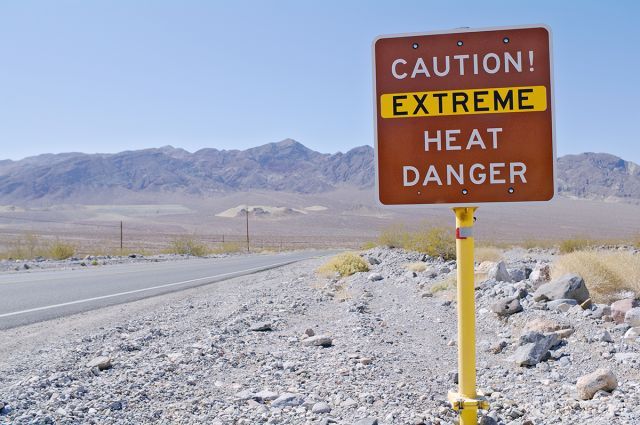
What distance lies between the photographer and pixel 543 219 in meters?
98.5

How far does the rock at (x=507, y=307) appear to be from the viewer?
26.3 ft

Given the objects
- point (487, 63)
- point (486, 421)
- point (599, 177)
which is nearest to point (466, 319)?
point (487, 63)

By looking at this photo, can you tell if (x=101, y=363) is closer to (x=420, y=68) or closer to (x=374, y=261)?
(x=420, y=68)

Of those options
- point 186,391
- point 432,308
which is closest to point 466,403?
point 186,391

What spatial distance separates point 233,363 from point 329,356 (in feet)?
3.06

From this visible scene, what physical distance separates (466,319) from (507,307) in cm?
563

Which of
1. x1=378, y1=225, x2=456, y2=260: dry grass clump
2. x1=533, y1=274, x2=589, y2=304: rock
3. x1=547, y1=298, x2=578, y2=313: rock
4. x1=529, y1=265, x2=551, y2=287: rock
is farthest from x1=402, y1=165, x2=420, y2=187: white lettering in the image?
x1=378, y1=225, x2=456, y2=260: dry grass clump

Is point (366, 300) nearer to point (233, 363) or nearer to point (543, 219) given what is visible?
point (233, 363)

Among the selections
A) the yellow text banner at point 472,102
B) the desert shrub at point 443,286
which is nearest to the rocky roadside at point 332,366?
the desert shrub at point 443,286

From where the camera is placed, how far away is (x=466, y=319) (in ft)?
9.25

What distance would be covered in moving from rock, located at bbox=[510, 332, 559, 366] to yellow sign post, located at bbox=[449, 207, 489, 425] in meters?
3.27

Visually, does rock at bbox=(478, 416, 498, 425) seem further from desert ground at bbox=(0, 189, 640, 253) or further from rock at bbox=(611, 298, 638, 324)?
desert ground at bbox=(0, 189, 640, 253)

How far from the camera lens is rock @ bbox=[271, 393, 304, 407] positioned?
4.71 meters

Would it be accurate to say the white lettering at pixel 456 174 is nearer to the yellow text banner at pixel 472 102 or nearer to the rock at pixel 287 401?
the yellow text banner at pixel 472 102
